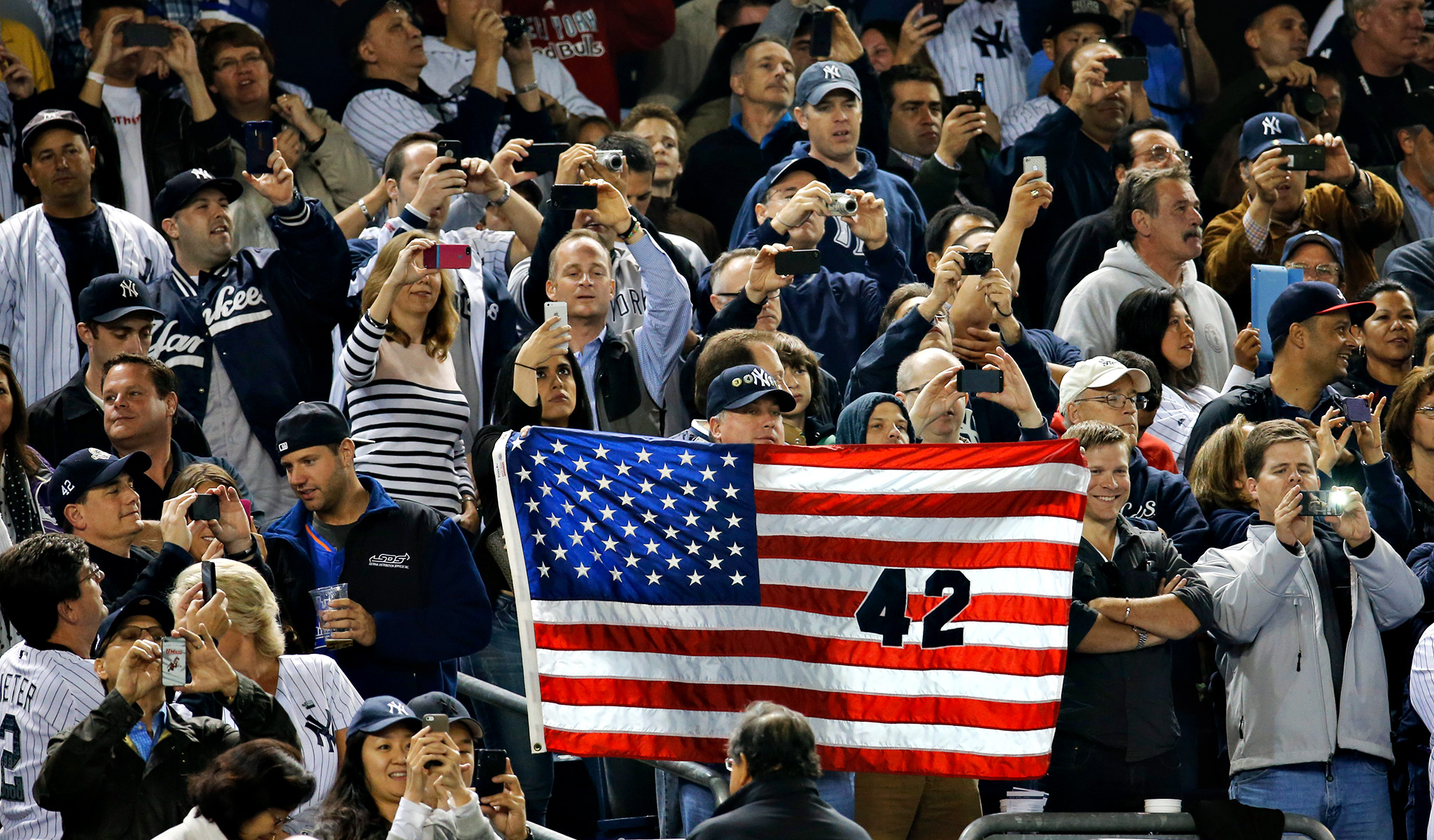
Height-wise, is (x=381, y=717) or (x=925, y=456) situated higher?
(x=925, y=456)

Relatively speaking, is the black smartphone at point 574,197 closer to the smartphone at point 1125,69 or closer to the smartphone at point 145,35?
the smartphone at point 145,35

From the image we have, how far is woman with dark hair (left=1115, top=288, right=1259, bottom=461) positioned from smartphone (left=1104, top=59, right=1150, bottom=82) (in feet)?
6.23

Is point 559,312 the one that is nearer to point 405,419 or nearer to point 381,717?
point 405,419

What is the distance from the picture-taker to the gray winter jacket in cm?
739

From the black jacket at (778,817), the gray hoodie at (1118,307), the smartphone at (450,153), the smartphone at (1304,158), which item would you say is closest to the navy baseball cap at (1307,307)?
the gray hoodie at (1118,307)

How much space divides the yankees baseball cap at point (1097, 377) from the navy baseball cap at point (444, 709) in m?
3.13

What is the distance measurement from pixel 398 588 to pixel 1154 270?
171 inches

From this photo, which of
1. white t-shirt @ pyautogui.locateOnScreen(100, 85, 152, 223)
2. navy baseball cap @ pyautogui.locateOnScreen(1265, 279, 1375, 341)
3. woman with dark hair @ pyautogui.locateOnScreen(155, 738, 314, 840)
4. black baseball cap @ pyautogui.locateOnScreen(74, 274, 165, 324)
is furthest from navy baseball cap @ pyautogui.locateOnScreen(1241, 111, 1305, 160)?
woman with dark hair @ pyautogui.locateOnScreen(155, 738, 314, 840)

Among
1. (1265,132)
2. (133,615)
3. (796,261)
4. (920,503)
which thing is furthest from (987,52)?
(133,615)

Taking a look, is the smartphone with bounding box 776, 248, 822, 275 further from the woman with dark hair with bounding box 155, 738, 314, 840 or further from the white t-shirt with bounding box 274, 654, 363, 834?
the woman with dark hair with bounding box 155, 738, 314, 840

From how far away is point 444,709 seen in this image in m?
6.26

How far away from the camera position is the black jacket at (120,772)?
231 inches

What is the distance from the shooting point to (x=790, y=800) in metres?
5.60

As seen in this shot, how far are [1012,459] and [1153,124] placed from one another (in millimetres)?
4360
